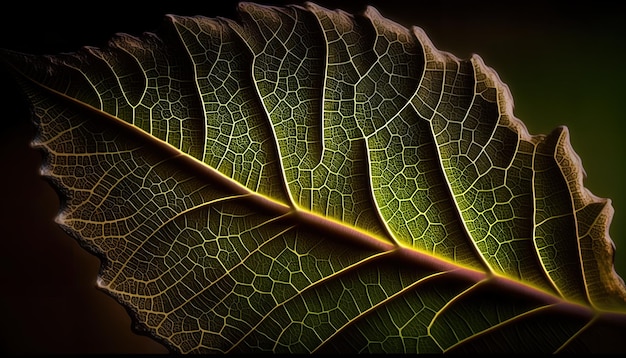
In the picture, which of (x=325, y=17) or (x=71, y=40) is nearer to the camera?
(x=325, y=17)

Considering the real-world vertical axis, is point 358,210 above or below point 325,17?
below

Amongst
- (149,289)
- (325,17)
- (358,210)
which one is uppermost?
(325,17)

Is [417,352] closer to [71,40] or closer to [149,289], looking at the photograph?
[149,289]

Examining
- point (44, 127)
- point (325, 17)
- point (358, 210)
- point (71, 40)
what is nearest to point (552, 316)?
point (358, 210)

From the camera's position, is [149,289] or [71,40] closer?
[149,289]

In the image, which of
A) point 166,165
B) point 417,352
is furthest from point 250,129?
point 417,352

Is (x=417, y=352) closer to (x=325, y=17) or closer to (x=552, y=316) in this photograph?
(x=552, y=316)
